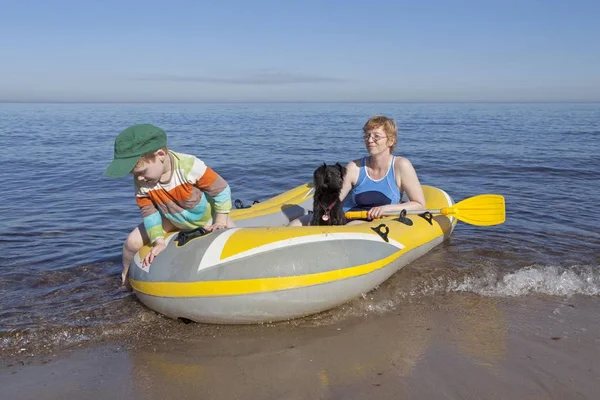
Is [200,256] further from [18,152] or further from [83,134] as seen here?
[83,134]

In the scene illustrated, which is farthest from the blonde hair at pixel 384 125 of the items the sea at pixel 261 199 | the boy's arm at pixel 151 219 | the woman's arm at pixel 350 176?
the boy's arm at pixel 151 219

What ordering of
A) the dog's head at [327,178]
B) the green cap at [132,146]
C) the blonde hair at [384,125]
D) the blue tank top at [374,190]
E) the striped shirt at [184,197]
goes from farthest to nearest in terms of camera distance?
the blue tank top at [374,190] < the blonde hair at [384,125] < the dog's head at [327,178] < the striped shirt at [184,197] < the green cap at [132,146]

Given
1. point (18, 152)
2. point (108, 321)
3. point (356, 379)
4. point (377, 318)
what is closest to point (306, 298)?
point (377, 318)

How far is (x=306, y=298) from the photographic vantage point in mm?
3695

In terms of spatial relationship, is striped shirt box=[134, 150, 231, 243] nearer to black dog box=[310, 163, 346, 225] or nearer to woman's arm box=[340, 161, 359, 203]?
black dog box=[310, 163, 346, 225]

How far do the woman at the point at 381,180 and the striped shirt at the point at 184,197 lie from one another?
108 centimetres

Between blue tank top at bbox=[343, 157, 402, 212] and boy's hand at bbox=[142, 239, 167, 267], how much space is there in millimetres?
1965

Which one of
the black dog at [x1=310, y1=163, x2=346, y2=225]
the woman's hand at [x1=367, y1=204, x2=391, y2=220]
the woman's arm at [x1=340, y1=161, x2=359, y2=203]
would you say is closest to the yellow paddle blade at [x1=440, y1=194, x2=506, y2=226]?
the woman's hand at [x1=367, y1=204, x2=391, y2=220]

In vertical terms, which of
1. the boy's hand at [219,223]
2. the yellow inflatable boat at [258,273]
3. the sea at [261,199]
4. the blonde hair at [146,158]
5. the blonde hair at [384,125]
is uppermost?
the blonde hair at [384,125]

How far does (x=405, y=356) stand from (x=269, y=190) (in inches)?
246

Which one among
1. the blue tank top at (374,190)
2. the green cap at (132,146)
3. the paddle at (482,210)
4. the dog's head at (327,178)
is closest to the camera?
the green cap at (132,146)

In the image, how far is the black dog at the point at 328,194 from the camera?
14.8ft

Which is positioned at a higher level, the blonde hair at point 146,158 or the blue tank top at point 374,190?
the blonde hair at point 146,158

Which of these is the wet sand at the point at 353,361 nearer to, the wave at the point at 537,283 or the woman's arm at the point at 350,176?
the wave at the point at 537,283
